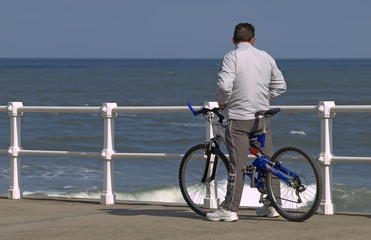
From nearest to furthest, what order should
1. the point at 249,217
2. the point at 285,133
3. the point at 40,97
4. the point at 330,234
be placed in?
the point at 330,234
the point at 249,217
the point at 285,133
the point at 40,97

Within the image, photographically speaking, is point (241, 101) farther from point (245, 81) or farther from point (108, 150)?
point (108, 150)

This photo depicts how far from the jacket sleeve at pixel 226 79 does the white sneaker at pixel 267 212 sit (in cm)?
114

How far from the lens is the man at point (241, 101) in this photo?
7094 mm

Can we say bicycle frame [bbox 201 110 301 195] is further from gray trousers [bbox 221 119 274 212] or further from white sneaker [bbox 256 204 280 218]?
white sneaker [bbox 256 204 280 218]

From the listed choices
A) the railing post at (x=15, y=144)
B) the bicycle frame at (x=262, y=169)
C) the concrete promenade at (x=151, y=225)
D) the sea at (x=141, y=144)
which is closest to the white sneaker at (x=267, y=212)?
the concrete promenade at (x=151, y=225)

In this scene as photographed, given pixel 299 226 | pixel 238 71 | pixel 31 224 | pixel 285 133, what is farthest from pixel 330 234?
pixel 285 133

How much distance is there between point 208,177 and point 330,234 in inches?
70.1

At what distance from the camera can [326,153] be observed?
7770mm

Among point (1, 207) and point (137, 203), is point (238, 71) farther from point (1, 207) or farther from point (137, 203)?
point (1, 207)

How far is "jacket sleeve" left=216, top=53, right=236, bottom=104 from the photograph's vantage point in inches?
273

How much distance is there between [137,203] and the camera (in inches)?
347

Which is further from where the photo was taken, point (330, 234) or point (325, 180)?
point (325, 180)

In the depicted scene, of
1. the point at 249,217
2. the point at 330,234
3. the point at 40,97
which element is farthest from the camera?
the point at 40,97

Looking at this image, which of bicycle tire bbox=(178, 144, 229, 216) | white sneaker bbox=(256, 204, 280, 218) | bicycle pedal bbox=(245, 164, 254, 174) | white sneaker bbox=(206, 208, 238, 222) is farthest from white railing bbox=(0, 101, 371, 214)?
white sneaker bbox=(206, 208, 238, 222)
